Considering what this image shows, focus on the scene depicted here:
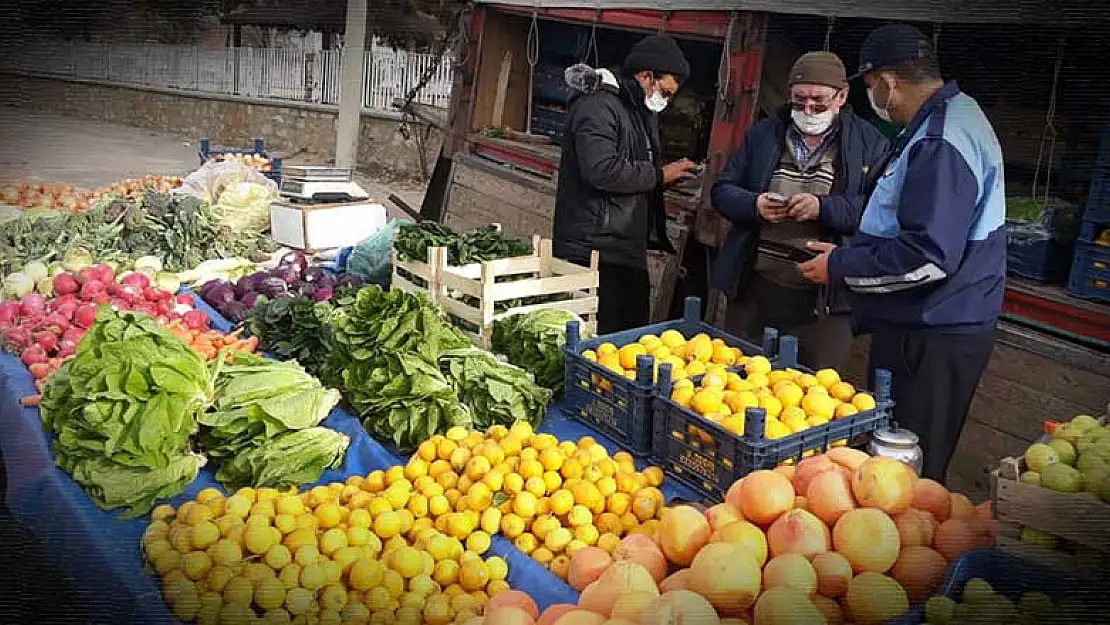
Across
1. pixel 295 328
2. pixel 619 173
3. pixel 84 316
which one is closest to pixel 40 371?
pixel 84 316

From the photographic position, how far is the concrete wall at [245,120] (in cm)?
1223

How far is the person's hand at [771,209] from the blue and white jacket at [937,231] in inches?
24.4

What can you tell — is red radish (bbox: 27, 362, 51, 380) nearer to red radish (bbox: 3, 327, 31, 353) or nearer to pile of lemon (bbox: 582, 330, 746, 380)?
red radish (bbox: 3, 327, 31, 353)

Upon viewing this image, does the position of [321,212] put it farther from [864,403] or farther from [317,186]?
[864,403]

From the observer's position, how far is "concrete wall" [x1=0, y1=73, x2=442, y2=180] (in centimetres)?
1223

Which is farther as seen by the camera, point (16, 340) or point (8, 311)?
point (8, 311)

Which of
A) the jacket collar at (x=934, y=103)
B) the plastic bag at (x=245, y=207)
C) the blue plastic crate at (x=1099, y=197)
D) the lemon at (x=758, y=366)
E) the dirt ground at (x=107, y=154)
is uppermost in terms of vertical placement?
the jacket collar at (x=934, y=103)

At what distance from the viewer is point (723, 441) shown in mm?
2197

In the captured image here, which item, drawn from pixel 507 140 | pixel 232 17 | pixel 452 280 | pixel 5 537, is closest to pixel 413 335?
pixel 452 280

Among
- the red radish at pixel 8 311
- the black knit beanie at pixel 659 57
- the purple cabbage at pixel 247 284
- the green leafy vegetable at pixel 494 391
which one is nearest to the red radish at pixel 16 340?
the red radish at pixel 8 311

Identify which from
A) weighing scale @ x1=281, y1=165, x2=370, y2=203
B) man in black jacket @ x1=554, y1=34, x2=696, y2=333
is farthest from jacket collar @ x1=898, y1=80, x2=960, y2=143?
weighing scale @ x1=281, y1=165, x2=370, y2=203

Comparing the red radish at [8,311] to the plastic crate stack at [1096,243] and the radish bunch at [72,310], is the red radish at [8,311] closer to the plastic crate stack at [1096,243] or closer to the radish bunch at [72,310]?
the radish bunch at [72,310]

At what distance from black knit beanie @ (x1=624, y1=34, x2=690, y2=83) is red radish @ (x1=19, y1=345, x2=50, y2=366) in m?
2.79

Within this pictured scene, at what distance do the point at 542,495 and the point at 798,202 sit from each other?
6.26 ft
